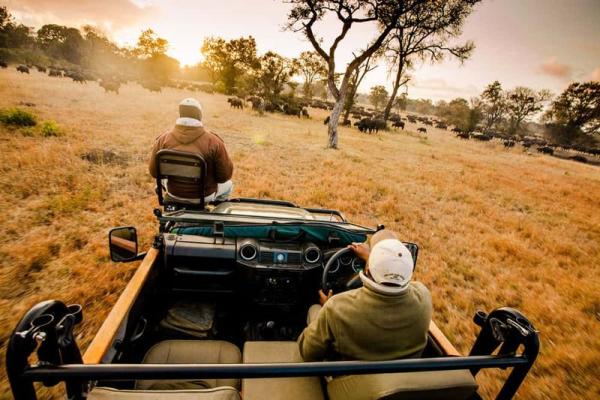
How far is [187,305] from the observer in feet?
9.34

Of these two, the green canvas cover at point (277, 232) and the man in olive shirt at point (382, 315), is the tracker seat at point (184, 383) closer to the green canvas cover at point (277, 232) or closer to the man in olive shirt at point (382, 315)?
the man in olive shirt at point (382, 315)

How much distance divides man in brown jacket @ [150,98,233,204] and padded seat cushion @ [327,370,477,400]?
3163mm

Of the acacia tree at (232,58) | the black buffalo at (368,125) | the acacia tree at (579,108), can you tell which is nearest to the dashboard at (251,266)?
the black buffalo at (368,125)

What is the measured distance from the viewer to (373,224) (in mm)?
6844

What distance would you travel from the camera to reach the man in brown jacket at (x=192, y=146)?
149 inches

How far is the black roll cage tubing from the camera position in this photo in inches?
36.8

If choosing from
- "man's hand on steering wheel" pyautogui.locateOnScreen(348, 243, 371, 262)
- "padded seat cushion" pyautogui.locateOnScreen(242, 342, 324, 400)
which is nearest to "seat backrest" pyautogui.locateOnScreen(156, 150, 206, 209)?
"man's hand on steering wheel" pyautogui.locateOnScreen(348, 243, 371, 262)

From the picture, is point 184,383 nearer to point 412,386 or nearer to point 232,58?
Result: point 412,386

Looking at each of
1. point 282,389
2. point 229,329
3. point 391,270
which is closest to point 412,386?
point 391,270

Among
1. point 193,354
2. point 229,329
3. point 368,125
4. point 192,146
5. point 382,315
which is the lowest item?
point 229,329

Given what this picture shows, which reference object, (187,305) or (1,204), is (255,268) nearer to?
(187,305)

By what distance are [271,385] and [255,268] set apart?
1039 mm

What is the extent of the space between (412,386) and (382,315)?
0.40m

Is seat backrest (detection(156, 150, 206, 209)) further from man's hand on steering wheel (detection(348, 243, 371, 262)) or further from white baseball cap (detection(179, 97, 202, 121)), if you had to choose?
man's hand on steering wheel (detection(348, 243, 371, 262))
